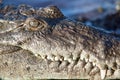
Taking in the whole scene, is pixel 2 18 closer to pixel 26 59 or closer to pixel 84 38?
pixel 26 59

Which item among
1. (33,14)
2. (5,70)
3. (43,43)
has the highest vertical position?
(33,14)

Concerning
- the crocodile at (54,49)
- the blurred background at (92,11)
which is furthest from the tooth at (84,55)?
the blurred background at (92,11)

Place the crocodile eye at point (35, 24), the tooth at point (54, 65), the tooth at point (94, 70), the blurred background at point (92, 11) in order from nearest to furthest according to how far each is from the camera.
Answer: the tooth at point (94, 70) < the tooth at point (54, 65) < the crocodile eye at point (35, 24) < the blurred background at point (92, 11)

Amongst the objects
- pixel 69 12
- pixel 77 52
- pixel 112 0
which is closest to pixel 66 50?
pixel 77 52

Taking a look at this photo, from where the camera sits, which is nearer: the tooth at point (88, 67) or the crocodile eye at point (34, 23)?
the tooth at point (88, 67)

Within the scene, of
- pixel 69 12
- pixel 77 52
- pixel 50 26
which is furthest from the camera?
pixel 69 12

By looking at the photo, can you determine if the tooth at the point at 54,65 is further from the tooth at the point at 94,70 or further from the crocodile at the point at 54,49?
the tooth at the point at 94,70

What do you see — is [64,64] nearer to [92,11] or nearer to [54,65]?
[54,65]

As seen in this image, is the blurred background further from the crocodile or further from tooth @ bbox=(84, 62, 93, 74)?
tooth @ bbox=(84, 62, 93, 74)
